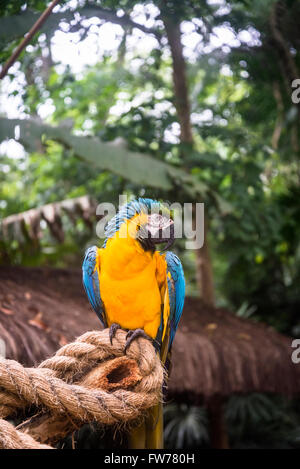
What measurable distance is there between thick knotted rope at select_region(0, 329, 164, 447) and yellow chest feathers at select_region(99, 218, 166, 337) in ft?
0.95

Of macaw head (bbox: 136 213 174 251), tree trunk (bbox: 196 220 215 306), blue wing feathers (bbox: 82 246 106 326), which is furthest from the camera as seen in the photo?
tree trunk (bbox: 196 220 215 306)

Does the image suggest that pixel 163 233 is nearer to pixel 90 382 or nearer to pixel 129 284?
pixel 129 284

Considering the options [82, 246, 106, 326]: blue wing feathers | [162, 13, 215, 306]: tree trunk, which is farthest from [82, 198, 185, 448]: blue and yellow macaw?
[162, 13, 215, 306]: tree trunk

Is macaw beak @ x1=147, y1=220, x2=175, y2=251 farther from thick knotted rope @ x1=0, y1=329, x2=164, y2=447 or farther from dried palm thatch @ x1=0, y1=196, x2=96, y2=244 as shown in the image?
dried palm thatch @ x1=0, y1=196, x2=96, y2=244

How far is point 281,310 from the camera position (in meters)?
5.58

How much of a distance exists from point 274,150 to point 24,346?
276 cm

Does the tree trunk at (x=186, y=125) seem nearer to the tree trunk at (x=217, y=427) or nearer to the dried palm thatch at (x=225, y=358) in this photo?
the dried palm thatch at (x=225, y=358)

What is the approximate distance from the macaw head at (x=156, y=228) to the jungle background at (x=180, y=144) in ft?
0.97

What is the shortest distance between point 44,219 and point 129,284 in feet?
4.68

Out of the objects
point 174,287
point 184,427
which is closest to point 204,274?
point 184,427

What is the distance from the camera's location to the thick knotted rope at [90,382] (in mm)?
815

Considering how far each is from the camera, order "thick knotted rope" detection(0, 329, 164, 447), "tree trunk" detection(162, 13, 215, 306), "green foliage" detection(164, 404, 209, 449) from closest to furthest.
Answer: "thick knotted rope" detection(0, 329, 164, 447) < "tree trunk" detection(162, 13, 215, 306) < "green foliage" detection(164, 404, 209, 449)

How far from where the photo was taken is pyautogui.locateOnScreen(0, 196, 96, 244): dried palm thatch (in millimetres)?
2623

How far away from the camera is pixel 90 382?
3.12 ft
